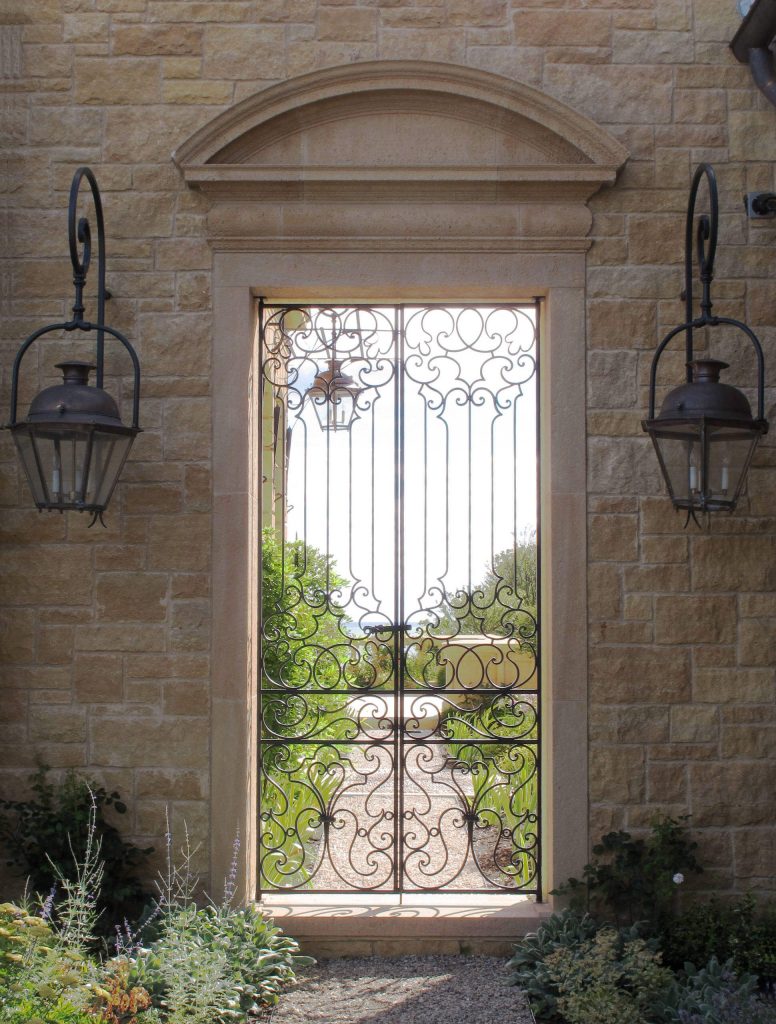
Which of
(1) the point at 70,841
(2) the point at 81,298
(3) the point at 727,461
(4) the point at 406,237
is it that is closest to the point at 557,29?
(4) the point at 406,237

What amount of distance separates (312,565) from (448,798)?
1397mm

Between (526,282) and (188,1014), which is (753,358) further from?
(188,1014)

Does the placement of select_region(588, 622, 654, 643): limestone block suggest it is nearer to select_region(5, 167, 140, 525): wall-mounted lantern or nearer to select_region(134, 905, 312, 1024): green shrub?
select_region(134, 905, 312, 1024): green shrub

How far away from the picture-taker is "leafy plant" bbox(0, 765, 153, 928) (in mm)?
4371

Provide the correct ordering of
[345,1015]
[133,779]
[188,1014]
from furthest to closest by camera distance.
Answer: [133,779] → [345,1015] → [188,1014]

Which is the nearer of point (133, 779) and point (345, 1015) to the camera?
point (345, 1015)

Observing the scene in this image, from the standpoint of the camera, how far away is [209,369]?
15.3ft

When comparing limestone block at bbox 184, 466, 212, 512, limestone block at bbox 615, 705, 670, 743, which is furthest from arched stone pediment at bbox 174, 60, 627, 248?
limestone block at bbox 615, 705, 670, 743

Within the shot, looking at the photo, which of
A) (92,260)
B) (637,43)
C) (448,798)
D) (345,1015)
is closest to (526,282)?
(637,43)

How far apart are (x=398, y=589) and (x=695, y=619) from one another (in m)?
1.37

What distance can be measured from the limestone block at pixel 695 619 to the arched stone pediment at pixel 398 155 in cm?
174

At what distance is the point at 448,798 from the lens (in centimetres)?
516

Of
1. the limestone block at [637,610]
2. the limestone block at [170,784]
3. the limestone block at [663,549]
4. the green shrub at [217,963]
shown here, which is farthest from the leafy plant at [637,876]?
the limestone block at [170,784]

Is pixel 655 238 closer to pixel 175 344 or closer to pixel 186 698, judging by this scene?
pixel 175 344
